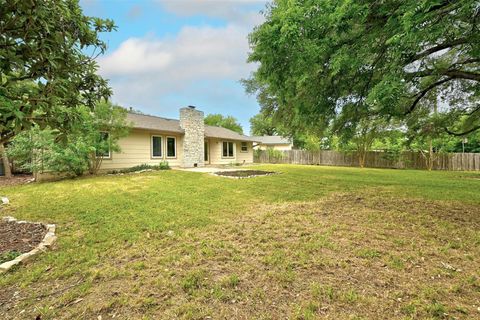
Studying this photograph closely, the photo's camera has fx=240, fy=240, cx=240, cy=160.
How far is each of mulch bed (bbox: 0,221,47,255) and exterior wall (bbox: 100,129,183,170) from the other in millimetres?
8022

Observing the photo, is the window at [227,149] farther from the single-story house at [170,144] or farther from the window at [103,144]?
the window at [103,144]

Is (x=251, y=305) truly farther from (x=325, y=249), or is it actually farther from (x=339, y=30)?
(x=339, y=30)

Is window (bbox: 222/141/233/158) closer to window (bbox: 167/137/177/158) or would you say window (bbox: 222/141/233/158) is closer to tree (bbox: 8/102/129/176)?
window (bbox: 167/137/177/158)

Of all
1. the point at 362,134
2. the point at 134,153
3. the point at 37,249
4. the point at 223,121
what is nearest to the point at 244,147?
the point at 134,153

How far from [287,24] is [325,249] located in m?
3.74

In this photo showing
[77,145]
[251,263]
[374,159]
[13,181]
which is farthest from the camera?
[374,159]

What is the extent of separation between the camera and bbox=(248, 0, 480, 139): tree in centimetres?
337

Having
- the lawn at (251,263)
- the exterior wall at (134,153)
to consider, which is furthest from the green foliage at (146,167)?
the lawn at (251,263)

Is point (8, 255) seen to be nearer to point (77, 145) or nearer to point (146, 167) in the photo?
point (77, 145)

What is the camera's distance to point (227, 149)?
19.2 metres

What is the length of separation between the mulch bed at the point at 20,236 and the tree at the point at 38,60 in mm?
2032

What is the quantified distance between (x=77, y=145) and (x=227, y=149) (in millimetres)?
11320

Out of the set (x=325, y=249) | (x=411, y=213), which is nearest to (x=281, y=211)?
(x=325, y=249)

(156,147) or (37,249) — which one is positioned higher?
(156,147)
